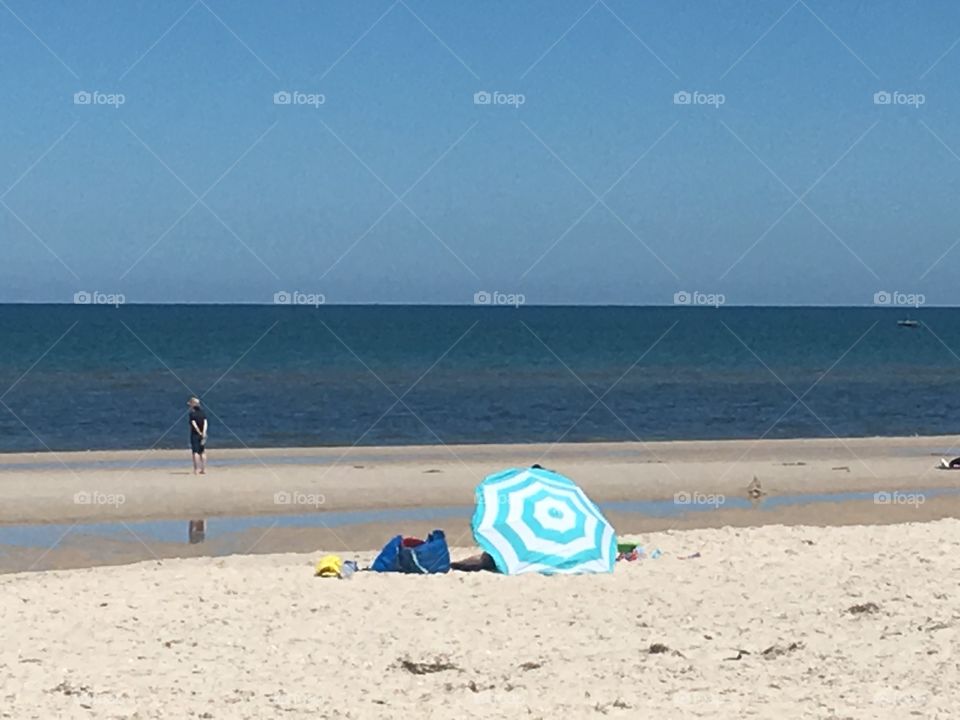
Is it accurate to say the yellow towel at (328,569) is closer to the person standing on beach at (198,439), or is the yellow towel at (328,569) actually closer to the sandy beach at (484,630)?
the sandy beach at (484,630)

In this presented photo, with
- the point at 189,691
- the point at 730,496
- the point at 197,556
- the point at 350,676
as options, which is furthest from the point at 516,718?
the point at 730,496

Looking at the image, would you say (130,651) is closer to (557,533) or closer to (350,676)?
(350,676)

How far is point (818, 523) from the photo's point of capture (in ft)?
74.1

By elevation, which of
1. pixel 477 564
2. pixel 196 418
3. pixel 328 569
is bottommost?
pixel 328 569

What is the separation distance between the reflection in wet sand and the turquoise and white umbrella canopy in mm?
6814

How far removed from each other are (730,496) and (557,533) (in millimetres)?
11858

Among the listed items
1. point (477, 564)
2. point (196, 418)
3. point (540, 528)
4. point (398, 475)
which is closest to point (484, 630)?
point (540, 528)

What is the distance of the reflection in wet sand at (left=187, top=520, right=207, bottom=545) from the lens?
20.6m

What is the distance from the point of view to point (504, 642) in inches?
440

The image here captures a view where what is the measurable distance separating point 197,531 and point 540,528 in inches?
328

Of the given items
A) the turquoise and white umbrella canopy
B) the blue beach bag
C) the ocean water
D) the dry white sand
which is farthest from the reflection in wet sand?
the ocean water

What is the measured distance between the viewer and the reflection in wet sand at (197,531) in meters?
20.6

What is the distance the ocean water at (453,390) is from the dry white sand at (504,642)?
2525 cm

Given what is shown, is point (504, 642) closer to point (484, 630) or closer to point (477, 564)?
point (484, 630)
